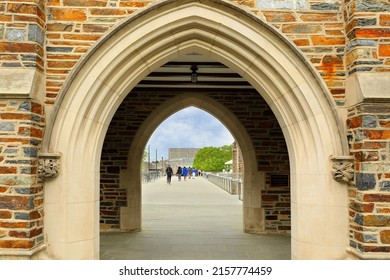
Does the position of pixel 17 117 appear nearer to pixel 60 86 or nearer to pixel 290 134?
pixel 60 86

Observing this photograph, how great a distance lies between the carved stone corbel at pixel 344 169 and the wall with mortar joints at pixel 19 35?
320cm

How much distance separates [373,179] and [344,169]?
11.4 inches

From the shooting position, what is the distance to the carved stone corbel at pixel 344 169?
363cm

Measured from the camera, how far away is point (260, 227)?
703 cm

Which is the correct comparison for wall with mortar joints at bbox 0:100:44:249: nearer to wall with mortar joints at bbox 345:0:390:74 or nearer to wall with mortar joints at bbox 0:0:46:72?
wall with mortar joints at bbox 0:0:46:72

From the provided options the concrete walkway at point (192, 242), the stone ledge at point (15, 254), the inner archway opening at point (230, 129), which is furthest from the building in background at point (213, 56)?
the inner archway opening at point (230, 129)

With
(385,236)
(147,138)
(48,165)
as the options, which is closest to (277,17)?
(385,236)

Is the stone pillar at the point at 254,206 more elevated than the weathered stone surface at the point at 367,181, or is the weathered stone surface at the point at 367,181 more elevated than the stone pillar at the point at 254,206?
the weathered stone surface at the point at 367,181

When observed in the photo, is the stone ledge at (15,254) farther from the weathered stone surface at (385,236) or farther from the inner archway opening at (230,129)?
the inner archway opening at (230,129)

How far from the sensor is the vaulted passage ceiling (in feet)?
19.6

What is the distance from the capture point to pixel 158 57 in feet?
13.4

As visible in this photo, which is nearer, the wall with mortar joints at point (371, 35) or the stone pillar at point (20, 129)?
the stone pillar at point (20, 129)

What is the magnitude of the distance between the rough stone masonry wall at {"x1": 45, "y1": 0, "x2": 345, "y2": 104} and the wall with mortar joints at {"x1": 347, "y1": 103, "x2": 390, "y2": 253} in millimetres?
458

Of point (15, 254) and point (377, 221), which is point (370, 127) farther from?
point (15, 254)
